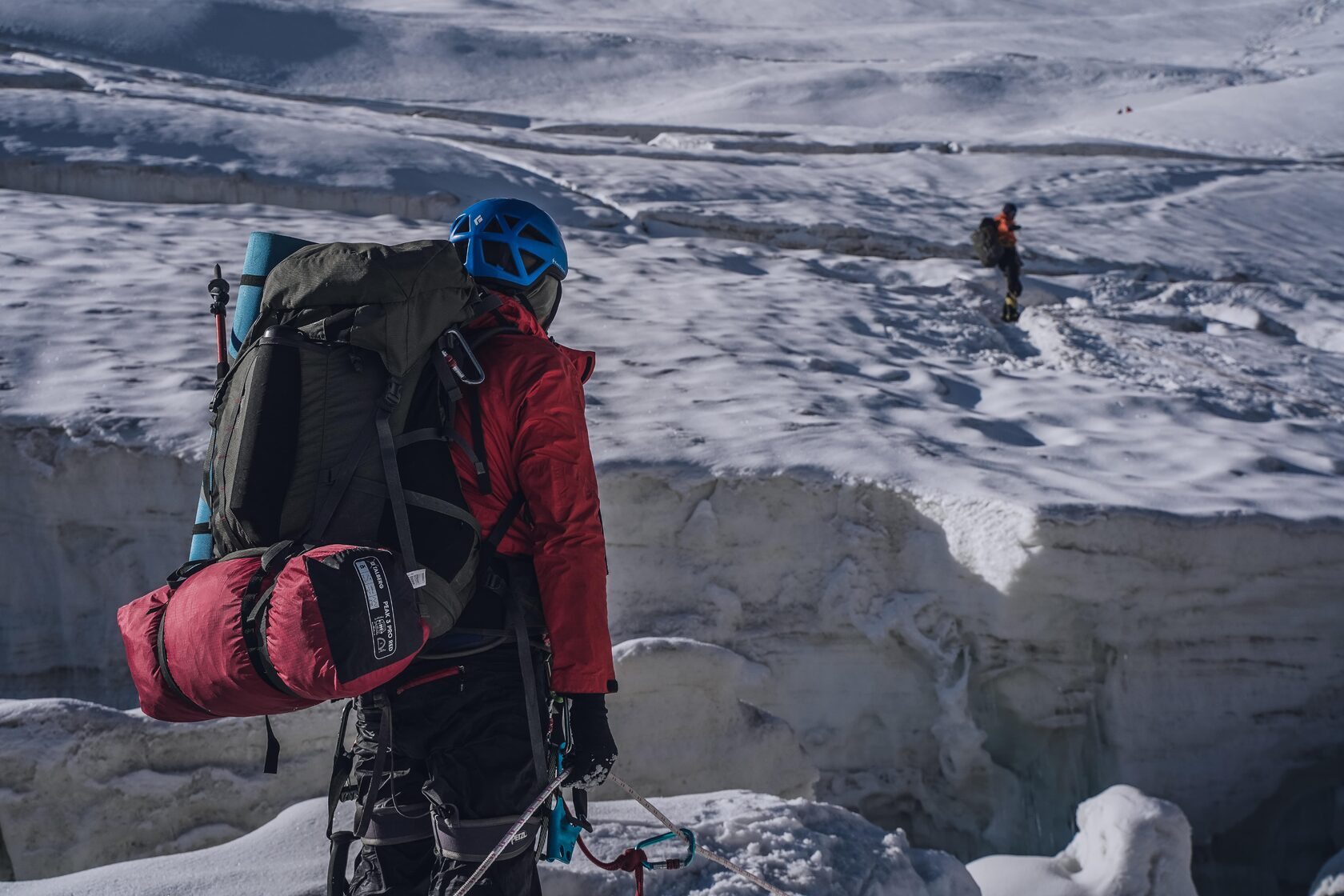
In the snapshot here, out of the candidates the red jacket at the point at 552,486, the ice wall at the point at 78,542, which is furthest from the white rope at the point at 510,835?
the ice wall at the point at 78,542

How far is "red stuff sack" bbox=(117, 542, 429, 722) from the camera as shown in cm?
180

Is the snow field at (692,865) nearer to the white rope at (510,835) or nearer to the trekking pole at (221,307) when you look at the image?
the white rope at (510,835)

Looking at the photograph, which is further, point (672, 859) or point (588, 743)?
point (672, 859)

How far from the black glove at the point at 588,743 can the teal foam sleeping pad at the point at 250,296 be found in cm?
81

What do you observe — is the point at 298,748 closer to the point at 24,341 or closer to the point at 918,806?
the point at 918,806

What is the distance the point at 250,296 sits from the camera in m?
2.38

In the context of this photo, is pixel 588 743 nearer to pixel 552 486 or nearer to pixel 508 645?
pixel 508 645

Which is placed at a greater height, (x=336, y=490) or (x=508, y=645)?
(x=336, y=490)

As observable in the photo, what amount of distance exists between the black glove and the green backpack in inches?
11.8

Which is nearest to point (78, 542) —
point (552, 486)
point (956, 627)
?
point (552, 486)

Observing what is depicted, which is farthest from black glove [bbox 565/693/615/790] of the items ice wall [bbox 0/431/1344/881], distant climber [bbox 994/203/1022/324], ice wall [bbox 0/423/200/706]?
distant climber [bbox 994/203/1022/324]

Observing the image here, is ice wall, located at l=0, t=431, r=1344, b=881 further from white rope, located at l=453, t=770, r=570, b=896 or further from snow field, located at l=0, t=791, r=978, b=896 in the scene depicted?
white rope, located at l=453, t=770, r=570, b=896

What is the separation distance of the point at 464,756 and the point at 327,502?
57cm

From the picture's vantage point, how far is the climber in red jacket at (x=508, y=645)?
217 centimetres
